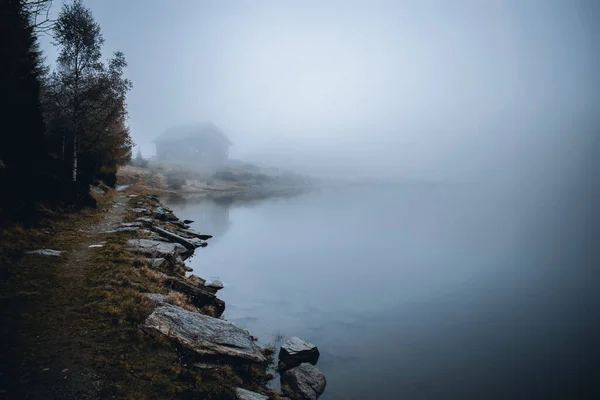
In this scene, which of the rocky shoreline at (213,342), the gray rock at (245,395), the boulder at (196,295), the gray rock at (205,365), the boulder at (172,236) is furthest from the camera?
the boulder at (172,236)

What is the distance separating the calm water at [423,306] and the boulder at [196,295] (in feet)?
4.71

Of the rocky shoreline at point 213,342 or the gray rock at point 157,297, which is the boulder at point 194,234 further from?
the gray rock at point 157,297

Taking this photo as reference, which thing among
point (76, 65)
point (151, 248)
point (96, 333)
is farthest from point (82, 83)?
point (96, 333)

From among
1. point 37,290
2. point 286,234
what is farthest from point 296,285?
point 286,234

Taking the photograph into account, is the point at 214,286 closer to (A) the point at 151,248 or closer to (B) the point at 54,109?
(A) the point at 151,248

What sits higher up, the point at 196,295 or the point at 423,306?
the point at 196,295

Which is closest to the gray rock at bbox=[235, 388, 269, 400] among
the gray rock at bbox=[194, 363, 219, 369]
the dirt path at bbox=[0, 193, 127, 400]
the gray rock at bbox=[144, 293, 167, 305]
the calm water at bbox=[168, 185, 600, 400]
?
the gray rock at bbox=[194, 363, 219, 369]

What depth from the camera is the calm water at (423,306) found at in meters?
11.5

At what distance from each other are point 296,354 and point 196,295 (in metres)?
5.53

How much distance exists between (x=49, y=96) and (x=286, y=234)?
28773mm

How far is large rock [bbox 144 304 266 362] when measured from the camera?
296 inches

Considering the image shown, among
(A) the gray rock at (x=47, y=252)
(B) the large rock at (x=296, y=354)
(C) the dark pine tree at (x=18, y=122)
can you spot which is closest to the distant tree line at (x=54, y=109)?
(C) the dark pine tree at (x=18, y=122)

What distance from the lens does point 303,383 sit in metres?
9.29

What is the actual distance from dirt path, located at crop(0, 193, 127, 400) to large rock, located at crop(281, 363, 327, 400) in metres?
5.83
